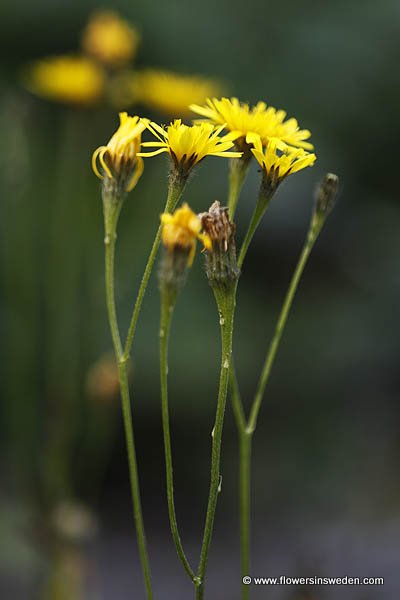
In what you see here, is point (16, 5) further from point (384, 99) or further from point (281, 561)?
point (281, 561)

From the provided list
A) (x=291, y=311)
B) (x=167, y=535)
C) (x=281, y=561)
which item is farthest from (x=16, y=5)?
(x=281, y=561)

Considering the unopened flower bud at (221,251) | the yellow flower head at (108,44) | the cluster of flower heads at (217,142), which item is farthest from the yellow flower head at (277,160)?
the yellow flower head at (108,44)

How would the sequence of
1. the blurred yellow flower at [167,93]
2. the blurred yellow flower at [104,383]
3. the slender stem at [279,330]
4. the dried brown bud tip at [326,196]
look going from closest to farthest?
the slender stem at [279,330], the dried brown bud tip at [326,196], the blurred yellow flower at [104,383], the blurred yellow flower at [167,93]

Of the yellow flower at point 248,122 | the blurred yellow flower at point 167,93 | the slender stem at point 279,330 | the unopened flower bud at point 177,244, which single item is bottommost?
the slender stem at point 279,330

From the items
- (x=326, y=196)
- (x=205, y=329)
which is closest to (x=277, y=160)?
(x=326, y=196)

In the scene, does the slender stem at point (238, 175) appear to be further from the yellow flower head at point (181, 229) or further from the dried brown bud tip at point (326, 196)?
the yellow flower head at point (181, 229)

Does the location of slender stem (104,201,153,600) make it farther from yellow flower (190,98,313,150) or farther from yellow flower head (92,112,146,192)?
yellow flower (190,98,313,150)

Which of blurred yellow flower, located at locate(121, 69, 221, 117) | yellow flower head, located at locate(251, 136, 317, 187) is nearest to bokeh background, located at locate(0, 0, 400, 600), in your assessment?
blurred yellow flower, located at locate(121, 69, 221, 117)

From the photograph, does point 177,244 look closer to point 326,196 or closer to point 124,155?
point 124,155
